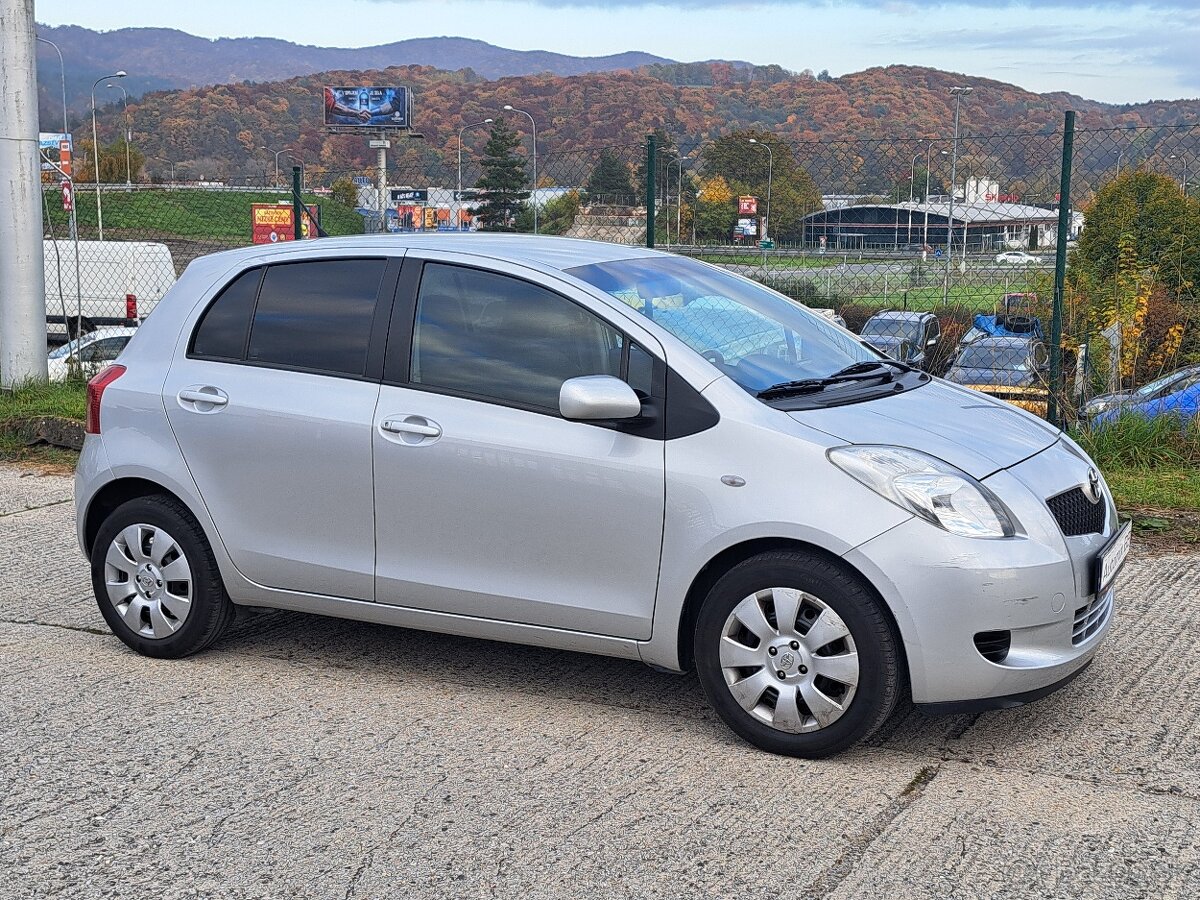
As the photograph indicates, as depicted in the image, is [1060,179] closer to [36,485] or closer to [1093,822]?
[1093,822]

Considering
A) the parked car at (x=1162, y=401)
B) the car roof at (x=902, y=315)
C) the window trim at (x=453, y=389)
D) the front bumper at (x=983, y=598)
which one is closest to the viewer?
the front bumper at (x=983, y=598)

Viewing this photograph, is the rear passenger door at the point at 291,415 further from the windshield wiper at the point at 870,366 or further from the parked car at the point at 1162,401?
the parked car at the point at 1162,401

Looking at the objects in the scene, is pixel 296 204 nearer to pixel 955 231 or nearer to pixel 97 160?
pixel 955 231

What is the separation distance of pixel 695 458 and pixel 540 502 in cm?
55

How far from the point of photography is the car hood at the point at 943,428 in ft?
13.6

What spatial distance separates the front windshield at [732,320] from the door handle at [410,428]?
2.40 feet

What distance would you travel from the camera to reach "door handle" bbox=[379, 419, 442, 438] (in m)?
4.56

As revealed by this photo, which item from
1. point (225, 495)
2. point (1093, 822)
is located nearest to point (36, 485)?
point (225, 495)

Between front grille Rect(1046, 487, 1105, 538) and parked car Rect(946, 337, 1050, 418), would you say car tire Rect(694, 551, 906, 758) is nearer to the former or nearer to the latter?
front grille Rect(1046, 487, 1105, 538)

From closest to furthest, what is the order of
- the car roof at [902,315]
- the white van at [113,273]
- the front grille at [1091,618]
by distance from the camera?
the front grille at [1091,618]
the car roof at [902,315]
the white van at [113,273]

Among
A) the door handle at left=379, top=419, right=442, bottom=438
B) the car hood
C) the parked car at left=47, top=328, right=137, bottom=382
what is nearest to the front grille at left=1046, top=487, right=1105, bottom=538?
the car hood

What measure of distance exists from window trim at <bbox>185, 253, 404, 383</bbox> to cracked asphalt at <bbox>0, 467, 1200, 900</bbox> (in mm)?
1165

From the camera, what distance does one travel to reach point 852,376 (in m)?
4.78

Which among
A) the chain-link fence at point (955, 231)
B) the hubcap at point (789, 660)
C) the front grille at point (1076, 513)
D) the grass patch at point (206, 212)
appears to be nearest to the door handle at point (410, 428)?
the hubcap at point (789, 660)
